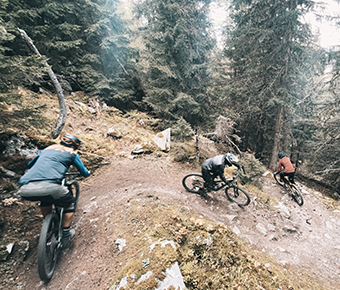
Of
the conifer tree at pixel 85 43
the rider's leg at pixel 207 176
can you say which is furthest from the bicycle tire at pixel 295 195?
the conifer tree at pixel 85 43

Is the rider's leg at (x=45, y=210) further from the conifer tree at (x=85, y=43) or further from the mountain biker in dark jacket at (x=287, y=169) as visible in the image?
the conifer tree at (x=85, y=43)

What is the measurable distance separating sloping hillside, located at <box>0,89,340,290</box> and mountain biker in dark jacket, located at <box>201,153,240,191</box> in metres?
0.93

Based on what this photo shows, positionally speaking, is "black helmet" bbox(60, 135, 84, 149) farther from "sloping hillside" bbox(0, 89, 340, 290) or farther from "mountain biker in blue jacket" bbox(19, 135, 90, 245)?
"sloping hillside" bbox(0, 89, 340, 290)

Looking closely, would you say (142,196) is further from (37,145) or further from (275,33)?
(275,33)

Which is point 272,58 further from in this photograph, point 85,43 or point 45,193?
point 45,193

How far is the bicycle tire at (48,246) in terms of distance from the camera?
2.72 m

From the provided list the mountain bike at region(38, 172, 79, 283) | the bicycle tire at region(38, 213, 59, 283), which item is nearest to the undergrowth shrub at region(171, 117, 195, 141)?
the mountain bike at region(38, 172, 79, 283)

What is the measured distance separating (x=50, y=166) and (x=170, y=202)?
149 inches

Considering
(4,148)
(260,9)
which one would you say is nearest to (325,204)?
(260,9)

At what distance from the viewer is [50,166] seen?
10.5 feet

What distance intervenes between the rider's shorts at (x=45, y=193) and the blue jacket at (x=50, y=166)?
0.38ft

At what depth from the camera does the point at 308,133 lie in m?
16.1

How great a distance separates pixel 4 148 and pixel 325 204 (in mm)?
15202

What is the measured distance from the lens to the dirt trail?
3104 millimetres
